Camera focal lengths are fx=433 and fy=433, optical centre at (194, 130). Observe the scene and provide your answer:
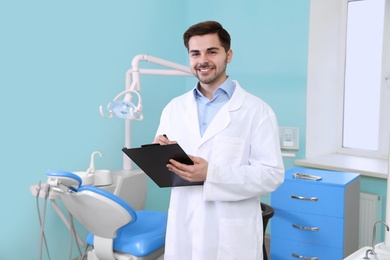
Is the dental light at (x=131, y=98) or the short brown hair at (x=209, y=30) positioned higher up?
the short brown hair at (x=209, y=30)

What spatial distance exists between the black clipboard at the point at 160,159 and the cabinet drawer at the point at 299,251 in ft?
3.27

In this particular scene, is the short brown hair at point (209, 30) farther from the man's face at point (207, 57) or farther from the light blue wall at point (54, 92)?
the light blue wall at point (54, 92)

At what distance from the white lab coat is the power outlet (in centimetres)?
130

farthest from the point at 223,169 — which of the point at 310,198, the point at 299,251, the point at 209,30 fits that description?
the point at 299,251

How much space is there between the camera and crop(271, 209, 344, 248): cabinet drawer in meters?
2.12

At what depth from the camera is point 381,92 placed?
2795 mm

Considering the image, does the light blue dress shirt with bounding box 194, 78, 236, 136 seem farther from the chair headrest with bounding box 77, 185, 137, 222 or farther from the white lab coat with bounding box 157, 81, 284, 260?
the chair headrest with bounding box 77, 185, 137, 222

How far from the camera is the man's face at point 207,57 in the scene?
147cm

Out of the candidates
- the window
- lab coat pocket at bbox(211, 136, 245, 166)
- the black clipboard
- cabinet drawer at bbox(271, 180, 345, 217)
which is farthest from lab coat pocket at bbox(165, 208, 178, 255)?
the window

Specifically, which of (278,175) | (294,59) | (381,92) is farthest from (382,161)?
(278,175)

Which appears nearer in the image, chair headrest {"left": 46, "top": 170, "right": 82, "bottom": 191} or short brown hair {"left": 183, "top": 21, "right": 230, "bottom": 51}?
short brown hair {"left": 183, "top": 21, "right": 230, "bottom": 51}

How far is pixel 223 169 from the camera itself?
1.42m

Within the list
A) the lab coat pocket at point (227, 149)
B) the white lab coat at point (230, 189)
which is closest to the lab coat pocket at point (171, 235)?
the white lab coat at point (230, 189)

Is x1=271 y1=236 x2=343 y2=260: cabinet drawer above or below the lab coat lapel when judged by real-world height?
below
